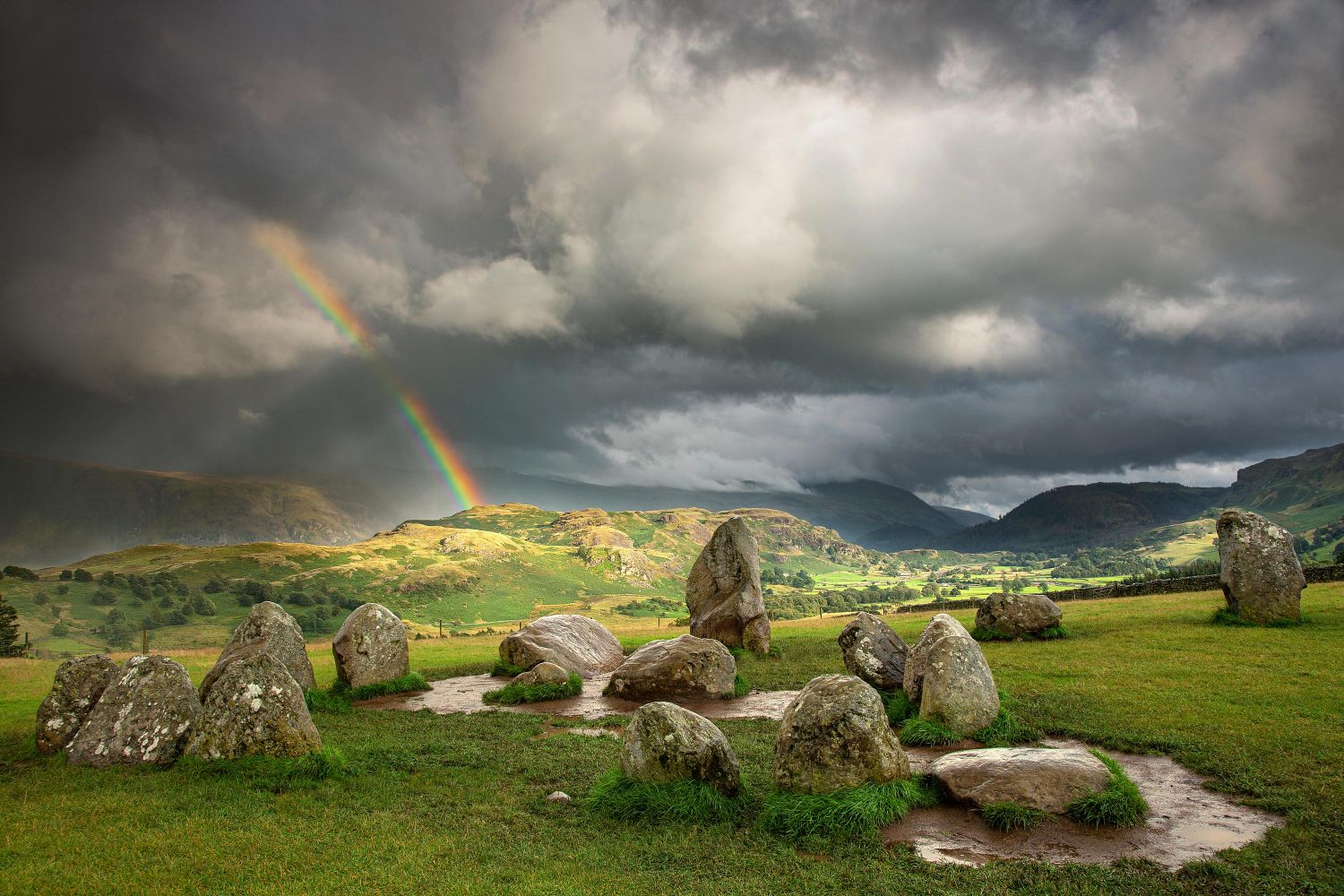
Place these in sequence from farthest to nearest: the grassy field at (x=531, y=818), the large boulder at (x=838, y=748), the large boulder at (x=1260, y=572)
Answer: the large boulder at (x=1260, y=572) → the large boulder at (x=838, y=748) → the grassy field at (x=531, y=818)

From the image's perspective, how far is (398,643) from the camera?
86.2 ft

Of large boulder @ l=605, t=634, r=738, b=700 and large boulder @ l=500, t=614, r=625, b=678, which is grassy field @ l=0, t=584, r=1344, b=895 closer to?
large boulder @ l=605, t=634, r=738, b=700

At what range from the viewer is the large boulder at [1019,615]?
105 feet

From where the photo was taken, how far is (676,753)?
12188 millimetres

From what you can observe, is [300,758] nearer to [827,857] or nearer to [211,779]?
[211,779]

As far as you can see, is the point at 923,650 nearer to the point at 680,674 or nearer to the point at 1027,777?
the point at 1027,777

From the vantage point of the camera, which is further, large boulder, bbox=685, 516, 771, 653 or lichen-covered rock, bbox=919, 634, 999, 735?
large boulder, bbox=685, 516, 771, 653

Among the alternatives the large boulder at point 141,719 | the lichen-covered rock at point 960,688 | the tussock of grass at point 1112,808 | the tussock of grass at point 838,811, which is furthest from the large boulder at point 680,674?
the tussock of grass at point 1112,808

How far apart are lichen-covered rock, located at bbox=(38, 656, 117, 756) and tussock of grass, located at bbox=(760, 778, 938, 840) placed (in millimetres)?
15527

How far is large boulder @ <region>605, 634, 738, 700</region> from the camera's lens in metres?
22.6

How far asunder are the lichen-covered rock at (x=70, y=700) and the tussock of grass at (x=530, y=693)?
34.7 feet

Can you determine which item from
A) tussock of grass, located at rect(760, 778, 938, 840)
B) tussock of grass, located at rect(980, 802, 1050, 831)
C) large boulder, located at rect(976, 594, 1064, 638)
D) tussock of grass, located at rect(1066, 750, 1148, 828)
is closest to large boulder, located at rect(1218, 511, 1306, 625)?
large boulder, located at rect(976, 594, 1064, 638)

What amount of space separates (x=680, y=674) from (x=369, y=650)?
11966 mm

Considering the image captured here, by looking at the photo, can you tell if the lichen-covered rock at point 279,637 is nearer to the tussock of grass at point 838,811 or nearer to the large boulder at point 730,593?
the large boulder at point 730,593
